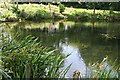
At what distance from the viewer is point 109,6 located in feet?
81.5

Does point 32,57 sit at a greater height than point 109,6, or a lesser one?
greater

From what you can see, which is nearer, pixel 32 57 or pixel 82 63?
pixel 32 57

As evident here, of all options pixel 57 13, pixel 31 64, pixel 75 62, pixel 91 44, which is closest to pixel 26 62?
pixel 31 64

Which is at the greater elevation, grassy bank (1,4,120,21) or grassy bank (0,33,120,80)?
grassy bank (0,33,120,80)

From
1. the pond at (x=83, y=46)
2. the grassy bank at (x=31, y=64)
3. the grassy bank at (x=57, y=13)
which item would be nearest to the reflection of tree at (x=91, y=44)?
the pond at (x=83, y=46)

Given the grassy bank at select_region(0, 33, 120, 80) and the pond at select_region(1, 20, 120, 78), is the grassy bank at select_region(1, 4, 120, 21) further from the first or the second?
the grassy bank at select_region(0, 33, 120, 80)

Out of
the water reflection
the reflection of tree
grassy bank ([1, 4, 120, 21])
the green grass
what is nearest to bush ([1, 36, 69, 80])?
the green grass

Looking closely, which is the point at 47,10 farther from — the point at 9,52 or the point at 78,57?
the point at 9,52

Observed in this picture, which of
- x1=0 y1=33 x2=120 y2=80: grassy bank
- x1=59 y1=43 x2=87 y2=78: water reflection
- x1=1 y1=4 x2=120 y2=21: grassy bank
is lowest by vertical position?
x1=1 y1=4 x2=120 y2=21: grassy bank

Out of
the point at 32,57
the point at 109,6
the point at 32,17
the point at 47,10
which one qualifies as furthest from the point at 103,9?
the point at 32,57

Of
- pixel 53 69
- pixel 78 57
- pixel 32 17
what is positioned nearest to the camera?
pixel 53 69

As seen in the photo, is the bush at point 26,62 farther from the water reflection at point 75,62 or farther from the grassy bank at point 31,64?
the water reflection at point 75,62

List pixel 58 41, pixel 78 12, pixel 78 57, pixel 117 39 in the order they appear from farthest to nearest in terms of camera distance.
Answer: pixel 78 12 → pixel 117 39 → pixel 58 41 → pixel 78 57

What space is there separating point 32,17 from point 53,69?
18.1 metres
